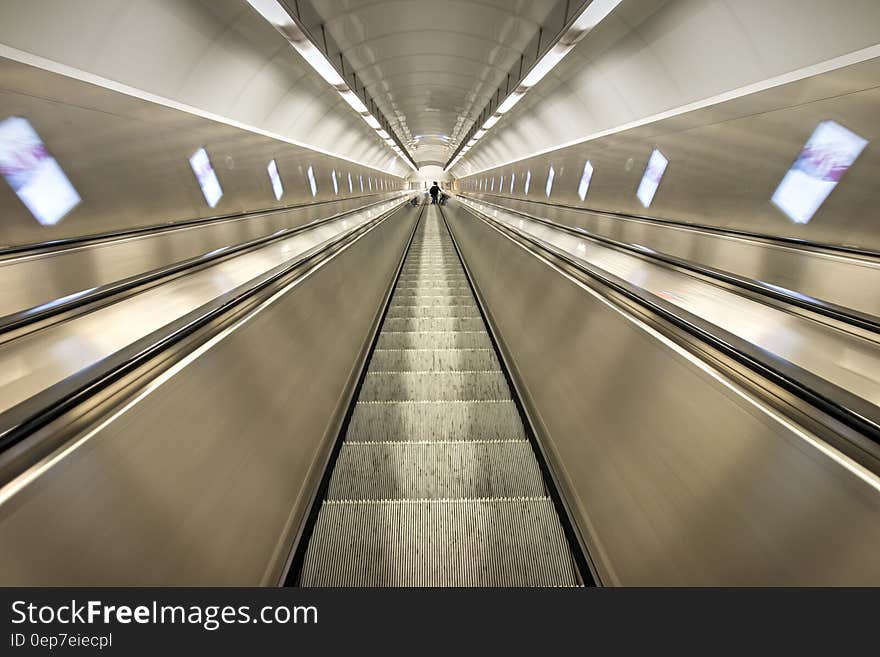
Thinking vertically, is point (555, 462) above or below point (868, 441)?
below

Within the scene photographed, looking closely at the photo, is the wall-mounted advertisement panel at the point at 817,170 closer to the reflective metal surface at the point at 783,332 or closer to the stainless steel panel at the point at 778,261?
the stainless steel panel at the point at 778,261

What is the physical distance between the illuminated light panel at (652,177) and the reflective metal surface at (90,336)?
635cm

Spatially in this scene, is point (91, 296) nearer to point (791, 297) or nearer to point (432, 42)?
point (791, 297)

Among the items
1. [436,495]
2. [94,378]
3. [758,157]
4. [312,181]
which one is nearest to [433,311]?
[436,495]

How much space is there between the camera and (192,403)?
139 cm

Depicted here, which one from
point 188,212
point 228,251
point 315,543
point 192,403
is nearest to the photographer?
point 192,403

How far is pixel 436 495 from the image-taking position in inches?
87.4

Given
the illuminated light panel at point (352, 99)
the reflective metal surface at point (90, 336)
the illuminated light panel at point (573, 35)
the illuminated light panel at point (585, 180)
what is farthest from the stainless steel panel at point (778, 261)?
the illuminated light panel at point (352, 99)

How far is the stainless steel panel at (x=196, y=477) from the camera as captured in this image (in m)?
0.88

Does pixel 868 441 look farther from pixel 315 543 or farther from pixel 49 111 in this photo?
→ pixel 49 111

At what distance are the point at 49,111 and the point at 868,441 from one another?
571 centimetres
